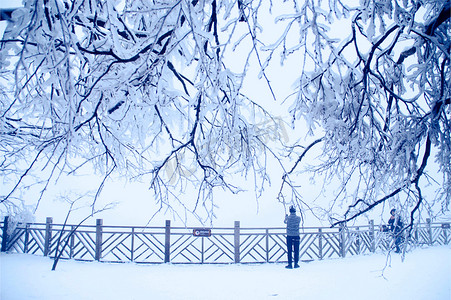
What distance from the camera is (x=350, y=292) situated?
503 cm

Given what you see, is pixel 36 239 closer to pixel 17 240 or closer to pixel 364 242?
pixel 17 240

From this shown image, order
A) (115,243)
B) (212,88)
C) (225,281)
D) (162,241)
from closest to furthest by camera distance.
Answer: (212,88)
(225,281)
(115,243)
(162,241)

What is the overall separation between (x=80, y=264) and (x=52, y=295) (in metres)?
3.40

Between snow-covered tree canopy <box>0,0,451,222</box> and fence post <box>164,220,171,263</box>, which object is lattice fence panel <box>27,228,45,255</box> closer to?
fence post <box>164,220,171,263</box>

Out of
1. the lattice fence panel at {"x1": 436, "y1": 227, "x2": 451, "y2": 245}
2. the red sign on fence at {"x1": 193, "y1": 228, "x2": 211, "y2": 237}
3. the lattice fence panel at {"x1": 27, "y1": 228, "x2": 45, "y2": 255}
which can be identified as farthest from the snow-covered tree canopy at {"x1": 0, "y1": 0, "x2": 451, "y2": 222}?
the lattice fence panel at {"x1": 436, "y1": 227, "x2": 451, "y2": 245}

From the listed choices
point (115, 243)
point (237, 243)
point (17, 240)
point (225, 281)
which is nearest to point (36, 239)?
point (17, 240)

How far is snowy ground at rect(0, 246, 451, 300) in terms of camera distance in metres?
4.88

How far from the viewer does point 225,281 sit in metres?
6.08

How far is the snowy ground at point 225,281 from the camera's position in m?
4.88

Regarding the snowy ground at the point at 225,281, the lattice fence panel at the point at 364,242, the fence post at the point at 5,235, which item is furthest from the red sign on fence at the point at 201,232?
the fence post at the point at 5,235

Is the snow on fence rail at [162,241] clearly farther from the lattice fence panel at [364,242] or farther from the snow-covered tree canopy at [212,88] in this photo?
the snow-covered tree canopy at [212,88]

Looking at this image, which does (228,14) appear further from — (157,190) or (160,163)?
(157,190)

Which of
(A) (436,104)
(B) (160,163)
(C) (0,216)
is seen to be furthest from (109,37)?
(C) (0,216)

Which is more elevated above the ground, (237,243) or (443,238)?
(237,243)
